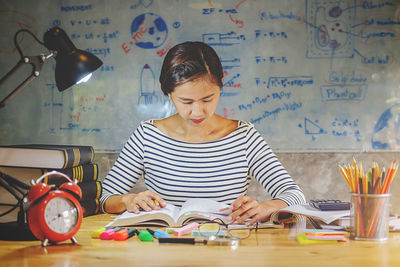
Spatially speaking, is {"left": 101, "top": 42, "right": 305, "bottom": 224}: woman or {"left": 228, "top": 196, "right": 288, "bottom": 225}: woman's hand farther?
{"left": 101, "top": 42, "right": 305, "bottom": 224}: woman

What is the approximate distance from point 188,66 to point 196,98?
135 mm

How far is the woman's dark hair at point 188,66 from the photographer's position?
177 cm

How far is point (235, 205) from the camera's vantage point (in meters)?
1.36

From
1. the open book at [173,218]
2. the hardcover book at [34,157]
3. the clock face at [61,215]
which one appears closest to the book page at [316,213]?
the open book at [173,218]

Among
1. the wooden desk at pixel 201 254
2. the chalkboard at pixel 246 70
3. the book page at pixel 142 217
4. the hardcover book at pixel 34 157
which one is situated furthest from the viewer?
the chalkboard at pixel 246 70

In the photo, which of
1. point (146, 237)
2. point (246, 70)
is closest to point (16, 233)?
point (146, 237)

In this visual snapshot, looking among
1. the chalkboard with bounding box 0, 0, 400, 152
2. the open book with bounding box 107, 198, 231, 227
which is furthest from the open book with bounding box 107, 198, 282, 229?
the chalkboard with bounding box 0, 0, 400, 152

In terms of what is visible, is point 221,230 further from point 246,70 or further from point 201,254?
point 246,70

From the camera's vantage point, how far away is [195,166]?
190 cm

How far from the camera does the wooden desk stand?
89 cm

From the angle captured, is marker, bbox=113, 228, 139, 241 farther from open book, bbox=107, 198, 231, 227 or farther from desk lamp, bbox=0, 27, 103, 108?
desk lamp, bbox=0, 27, 103, 108

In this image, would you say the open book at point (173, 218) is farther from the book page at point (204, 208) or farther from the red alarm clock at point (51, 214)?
the red alarm clock at point (51, 214)

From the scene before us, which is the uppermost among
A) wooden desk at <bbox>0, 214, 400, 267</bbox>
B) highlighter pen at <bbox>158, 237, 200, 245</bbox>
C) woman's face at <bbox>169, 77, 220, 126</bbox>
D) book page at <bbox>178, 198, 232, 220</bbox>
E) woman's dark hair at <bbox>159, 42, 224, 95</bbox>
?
woman's dark hair at <bbox>159, 42, 224, 95</bbox>

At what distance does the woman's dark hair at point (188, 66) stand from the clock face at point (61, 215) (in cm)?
86
